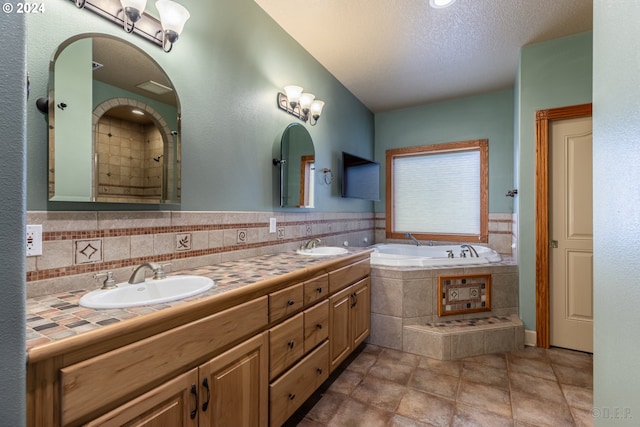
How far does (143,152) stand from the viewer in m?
1.39

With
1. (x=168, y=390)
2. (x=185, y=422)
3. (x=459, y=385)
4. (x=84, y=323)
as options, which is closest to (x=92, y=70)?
(x=84, y=323)

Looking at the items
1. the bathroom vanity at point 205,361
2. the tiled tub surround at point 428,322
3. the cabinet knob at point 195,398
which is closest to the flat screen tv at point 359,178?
the tiled tub surround at point 428,322

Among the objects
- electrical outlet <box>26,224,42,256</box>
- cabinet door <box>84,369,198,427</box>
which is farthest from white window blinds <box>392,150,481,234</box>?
electrical outlet <box>26,224,42,256</box>

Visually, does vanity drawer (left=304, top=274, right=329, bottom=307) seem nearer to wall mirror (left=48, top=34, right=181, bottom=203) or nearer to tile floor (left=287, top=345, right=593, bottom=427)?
tile floor (left=287, top=345, right=593, bottom=427)

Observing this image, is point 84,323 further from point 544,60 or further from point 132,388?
point 544,60

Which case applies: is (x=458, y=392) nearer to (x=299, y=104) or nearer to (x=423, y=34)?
(x=299, y=104)

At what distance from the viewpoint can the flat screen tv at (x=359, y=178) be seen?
334 cm

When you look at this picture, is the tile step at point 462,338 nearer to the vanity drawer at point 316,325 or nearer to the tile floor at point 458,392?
the tile floor at point 458,392

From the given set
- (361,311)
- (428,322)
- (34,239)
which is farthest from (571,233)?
(34,239)

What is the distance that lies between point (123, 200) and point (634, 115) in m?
1.76

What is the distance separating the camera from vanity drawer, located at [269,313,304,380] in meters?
1.33

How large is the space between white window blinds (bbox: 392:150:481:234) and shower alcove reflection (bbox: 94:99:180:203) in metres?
3.23

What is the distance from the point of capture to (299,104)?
245 centimetres

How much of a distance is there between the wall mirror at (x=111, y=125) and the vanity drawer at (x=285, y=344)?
85 centimetres
